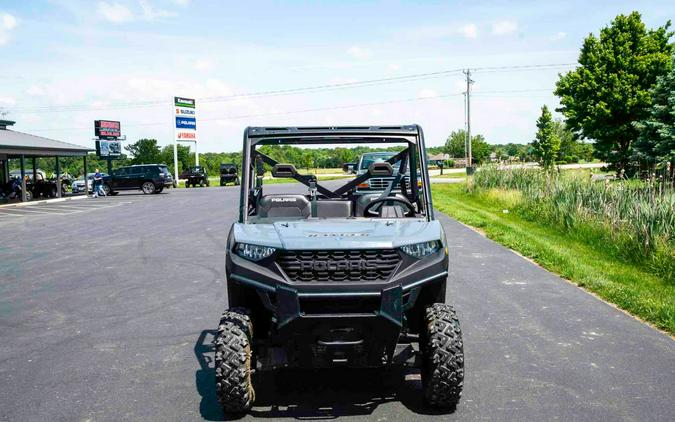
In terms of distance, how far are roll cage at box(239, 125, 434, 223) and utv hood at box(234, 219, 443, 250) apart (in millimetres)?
340

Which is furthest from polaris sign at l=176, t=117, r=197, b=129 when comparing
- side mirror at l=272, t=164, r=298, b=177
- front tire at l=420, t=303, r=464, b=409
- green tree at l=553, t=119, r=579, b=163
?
front tire at l=420, t=303, r=464, b=409

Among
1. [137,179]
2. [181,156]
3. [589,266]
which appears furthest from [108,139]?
[181,156]

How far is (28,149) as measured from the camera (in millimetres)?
33344

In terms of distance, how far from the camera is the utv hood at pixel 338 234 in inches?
164

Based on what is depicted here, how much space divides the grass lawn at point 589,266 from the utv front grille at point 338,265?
408 centimetres

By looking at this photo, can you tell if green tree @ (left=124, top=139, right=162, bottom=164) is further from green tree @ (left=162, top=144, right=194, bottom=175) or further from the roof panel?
the roof panel

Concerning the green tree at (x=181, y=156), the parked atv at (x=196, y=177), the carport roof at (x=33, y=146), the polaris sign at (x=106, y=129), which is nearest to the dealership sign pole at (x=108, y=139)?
the polaris sign at (x=106, y=129)

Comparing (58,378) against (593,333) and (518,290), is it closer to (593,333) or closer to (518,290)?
(593,333)

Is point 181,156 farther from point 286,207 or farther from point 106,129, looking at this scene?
point 286,207

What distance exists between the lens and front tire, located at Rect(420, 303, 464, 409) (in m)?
4.27

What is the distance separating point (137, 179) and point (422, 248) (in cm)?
3930

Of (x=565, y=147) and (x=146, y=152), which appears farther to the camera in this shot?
(x=146, y=152)

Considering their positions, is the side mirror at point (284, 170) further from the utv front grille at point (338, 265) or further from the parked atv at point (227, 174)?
the parked atv at point (227, 174)

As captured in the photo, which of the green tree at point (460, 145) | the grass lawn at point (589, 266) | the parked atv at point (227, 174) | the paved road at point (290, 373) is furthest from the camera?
the green tree at point (460, 145)
